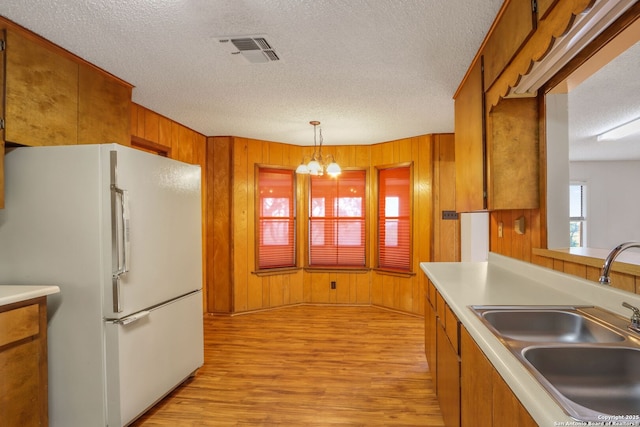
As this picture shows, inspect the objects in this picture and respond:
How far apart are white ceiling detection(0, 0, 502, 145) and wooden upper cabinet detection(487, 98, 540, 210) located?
20.3 inches

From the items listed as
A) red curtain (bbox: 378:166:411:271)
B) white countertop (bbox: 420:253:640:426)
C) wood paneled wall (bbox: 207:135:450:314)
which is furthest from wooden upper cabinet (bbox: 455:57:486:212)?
red curtain (bbox: 378:166:411:271)

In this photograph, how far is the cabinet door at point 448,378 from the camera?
1711mm

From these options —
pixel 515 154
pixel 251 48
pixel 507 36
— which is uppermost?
pixel 251 48

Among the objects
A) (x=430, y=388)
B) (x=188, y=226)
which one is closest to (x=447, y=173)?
(x=430, y=388)

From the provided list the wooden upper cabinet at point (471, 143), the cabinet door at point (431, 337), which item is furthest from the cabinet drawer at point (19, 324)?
the wooden upper cabinet at point (471, 143)

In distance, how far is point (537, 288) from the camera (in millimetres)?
1981

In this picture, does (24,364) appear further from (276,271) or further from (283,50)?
(276,271)

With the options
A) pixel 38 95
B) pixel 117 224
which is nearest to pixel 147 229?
pixel 117 224

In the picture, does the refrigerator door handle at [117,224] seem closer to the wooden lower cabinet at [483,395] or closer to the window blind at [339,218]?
the wooden lower cabinet at [483,395]

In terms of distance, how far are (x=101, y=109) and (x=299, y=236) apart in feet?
→ 10.4

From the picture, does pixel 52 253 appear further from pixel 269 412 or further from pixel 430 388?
pixel 430 388

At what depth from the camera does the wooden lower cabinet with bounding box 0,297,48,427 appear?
176 cm

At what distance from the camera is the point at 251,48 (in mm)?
2369

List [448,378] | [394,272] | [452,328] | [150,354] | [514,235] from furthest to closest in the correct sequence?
1. [394,272]
2. [514,235]
3. [150,354]
4. [448,378]
5. [452,328]
